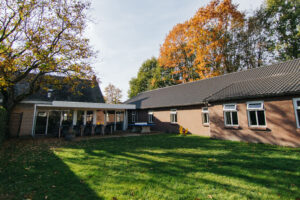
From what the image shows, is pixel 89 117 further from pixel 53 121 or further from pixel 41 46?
pixel 41 46

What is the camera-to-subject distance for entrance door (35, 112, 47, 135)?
46.2 ft

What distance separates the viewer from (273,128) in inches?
341

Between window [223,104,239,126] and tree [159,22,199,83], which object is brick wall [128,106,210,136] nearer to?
window [223,104,239,126]

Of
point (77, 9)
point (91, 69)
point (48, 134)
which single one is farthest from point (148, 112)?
point (77, 9)

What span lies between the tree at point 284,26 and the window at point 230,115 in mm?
18453

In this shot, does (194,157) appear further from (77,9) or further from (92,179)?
(77,9)

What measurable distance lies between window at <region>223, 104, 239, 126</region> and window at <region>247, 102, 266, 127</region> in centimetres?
89

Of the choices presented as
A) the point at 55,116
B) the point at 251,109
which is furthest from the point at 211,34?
the point at 55,116

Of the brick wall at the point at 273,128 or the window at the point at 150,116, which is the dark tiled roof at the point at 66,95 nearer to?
the window at the point at 150,116

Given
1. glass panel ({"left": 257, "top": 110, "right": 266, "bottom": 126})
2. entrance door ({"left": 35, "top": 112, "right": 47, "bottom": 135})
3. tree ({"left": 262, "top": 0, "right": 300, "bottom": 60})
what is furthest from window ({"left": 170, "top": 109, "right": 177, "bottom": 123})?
tree ({"left": 262, "top": 0, "right": 300, "bottom": 60})

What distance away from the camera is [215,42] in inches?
806

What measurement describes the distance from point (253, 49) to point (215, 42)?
24.7ft

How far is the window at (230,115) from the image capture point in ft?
34.6

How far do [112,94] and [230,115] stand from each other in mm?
39511
